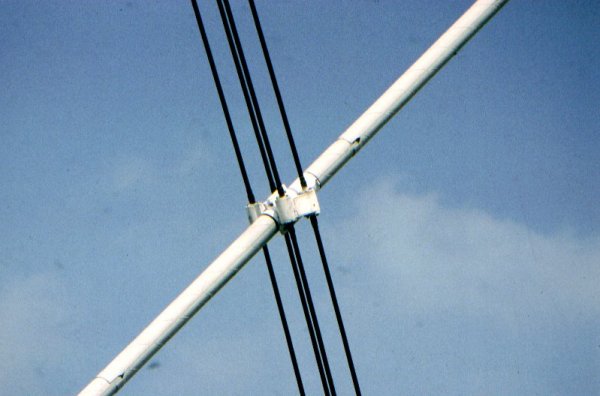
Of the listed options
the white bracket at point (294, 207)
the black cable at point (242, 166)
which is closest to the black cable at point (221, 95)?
the black cable at point (242, 166)

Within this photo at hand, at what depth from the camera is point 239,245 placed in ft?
42.4

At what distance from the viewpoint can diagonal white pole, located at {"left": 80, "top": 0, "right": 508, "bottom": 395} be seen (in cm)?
1218

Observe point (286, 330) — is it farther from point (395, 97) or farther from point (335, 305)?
point (395, 97)

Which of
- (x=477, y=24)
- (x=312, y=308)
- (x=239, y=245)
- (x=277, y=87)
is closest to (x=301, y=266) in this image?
(x=312, y=308)

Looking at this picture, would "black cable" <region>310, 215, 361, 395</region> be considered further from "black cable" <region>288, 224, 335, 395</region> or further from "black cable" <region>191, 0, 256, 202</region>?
"black cable" <region>191, 0, 256, 202</region>

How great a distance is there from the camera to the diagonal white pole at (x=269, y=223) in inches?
480

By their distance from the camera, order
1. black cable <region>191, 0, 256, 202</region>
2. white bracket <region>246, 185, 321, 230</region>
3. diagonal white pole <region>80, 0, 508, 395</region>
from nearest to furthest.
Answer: diagonal white pole <region>80, 0, 508, 395</region> → white bracket <region>246, 185, 321, 230</region> → black cable <region>191, 0, 256, 202</region>

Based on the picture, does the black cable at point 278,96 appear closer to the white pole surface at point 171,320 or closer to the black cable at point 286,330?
the white pole surface at point 171,320

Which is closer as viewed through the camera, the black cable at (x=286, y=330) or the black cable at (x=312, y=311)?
the black cable at (x=312, y=311)

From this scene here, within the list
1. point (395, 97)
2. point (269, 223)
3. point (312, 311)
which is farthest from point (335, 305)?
point (395, 97)

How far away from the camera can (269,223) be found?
44.0ft

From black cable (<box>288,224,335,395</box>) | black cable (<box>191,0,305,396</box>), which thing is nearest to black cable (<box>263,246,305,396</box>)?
black cable (<box>191,0,305,396</box>)

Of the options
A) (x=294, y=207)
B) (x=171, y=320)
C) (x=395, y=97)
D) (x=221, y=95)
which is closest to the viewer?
(x=171, y=320)

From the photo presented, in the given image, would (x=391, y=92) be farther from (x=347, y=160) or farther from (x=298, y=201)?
(x=298, y=201)
